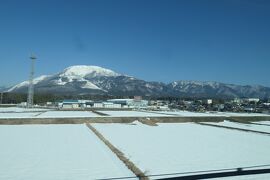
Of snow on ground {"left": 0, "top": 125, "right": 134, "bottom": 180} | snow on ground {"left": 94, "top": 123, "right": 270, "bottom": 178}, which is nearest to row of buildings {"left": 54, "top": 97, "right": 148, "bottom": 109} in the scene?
snow on ground {"left": 94, "top": 123, "right": 270, "bottom": 178}

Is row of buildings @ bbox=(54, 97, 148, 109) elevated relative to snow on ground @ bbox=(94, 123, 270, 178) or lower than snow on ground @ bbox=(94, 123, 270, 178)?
elevated

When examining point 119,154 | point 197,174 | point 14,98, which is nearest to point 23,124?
point 119,154

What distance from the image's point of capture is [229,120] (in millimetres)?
41875

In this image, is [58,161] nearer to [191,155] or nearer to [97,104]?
[191,155]

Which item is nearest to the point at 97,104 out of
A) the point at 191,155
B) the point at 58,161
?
the point at 191,155

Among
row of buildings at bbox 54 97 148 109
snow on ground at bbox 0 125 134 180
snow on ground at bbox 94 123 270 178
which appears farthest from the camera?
row of buildings at bbox 54 97 148 109

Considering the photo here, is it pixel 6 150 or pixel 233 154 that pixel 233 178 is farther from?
pixel 6 150

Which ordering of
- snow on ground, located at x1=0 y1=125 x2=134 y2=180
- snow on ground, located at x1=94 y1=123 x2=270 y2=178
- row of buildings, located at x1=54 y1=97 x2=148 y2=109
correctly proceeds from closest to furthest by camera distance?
snow on ground, located at x1=0 y1=125 x2=134 y2=180, snow on ground, located at x1=94 y1=123 x2=270 y2=178, row of buildings, located at x1=54 y1=97 x2=148 y2=109

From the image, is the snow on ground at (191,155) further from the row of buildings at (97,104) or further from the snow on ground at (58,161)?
the row of buildings at (97,104)

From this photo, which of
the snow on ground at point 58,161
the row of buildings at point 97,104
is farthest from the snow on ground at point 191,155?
the row of buildings at point 97,104

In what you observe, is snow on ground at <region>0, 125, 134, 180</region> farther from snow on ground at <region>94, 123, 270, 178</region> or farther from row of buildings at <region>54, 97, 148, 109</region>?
row of buildings at <region>54, 97, 148, 109</region>

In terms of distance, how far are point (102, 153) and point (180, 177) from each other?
209 inches

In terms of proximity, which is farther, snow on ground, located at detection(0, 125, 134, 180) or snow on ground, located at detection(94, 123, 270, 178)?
snow on ground, located at detection(94, 123, 270, 178)

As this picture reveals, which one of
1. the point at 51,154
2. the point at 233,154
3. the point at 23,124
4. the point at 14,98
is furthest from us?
the point at 14,98
